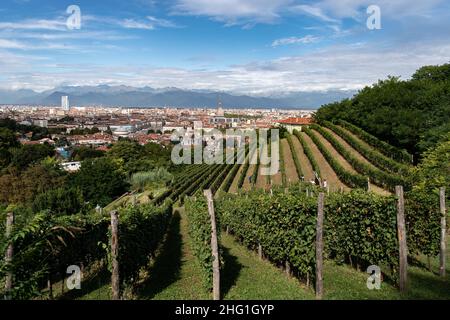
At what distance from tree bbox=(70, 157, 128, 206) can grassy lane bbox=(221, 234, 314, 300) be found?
50957mm

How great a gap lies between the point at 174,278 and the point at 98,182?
54.3m

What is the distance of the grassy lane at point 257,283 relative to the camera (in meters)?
7.84

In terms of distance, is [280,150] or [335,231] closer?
[335,231]

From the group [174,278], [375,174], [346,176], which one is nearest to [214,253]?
[174,278]

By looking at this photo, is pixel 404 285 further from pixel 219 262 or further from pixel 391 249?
pixel 219 262

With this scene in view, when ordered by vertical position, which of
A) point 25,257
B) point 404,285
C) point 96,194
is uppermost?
point 25,257

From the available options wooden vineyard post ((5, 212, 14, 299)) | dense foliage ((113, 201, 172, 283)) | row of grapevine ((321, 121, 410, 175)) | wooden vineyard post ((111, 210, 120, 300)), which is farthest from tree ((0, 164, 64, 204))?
wooden vineyard post ((5, 212, 14, 299))

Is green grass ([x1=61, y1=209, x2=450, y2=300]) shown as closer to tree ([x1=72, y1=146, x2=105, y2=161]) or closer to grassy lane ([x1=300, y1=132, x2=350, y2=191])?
grassy lane ([x1=300, y1=132, x2=350, y2=191])

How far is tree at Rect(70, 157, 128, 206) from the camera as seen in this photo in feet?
197

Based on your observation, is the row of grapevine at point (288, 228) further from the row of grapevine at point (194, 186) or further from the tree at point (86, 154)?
the tree at point (86, 154)

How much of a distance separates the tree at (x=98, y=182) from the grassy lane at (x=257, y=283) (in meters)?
51.0

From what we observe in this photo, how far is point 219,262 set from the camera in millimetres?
8438
